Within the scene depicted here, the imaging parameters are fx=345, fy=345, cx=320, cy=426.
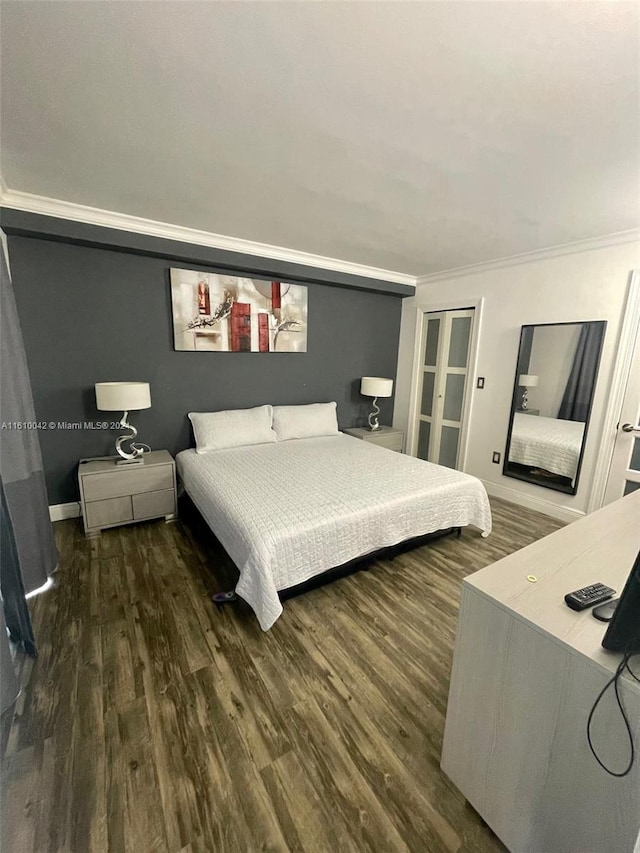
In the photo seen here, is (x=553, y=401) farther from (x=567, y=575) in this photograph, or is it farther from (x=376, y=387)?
(x=567, y=575)

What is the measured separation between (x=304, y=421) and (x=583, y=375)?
256cm

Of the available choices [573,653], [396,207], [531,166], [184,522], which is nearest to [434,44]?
[531,166]

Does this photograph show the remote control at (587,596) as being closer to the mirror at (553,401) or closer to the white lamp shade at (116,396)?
the mirror at (553,401)

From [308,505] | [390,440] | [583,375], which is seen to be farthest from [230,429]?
[583,375]

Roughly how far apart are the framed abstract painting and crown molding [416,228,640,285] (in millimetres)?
1656

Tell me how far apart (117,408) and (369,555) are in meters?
2.12

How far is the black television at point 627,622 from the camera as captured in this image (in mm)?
729

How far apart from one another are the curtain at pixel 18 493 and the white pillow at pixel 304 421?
1.99 meters

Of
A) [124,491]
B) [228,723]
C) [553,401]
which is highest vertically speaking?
[553,401]

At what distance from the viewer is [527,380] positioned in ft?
10.9

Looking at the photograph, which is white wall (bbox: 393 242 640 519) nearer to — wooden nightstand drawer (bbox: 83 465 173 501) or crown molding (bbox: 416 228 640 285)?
crown molding (bbox: 416 228 640 285)

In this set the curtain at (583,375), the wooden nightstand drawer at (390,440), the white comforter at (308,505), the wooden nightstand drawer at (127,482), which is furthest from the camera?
the wooden nightstand drawer at (390,440)

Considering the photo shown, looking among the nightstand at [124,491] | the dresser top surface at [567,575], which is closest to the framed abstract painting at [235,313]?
the nightstand at [124,491]

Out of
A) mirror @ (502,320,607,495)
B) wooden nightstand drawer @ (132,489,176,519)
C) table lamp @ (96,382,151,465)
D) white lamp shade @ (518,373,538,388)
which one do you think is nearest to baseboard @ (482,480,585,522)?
mirror @ (502,320,607,495)
